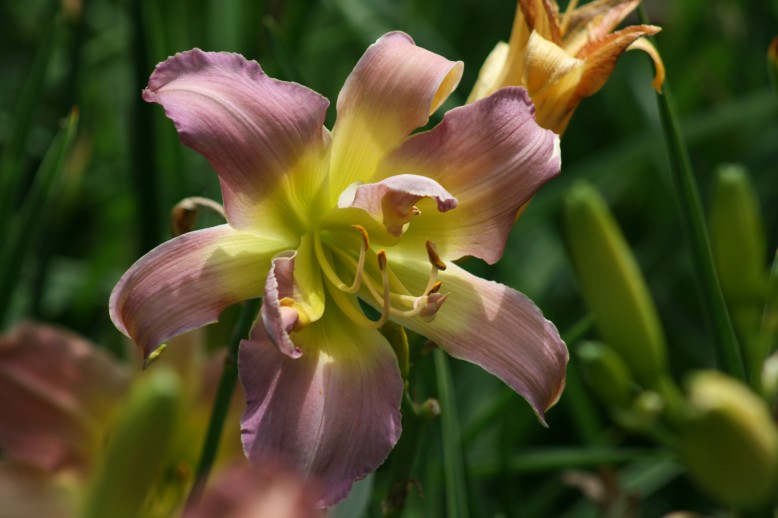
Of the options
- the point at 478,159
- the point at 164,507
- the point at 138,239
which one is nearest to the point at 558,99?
the point at 478,159

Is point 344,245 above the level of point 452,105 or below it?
above

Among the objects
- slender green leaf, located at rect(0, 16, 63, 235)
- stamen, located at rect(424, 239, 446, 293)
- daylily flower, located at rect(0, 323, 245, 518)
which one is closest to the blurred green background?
slender green leaf, located at rect(0, 16, 63, 235)

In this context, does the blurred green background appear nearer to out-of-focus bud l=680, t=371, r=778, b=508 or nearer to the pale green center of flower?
the pale green center of flower

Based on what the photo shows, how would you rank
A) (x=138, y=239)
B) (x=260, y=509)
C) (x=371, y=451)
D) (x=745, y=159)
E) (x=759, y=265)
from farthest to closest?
(x=745, y=159) < (x=138, y=239) < (x=759, y=265) < (x=371, y=451) < (x=260, y=509)

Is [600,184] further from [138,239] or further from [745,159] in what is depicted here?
[138,239]

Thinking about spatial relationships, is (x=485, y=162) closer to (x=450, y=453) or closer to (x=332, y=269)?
(x=332, y=269)

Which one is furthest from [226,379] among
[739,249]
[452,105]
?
[452,105]

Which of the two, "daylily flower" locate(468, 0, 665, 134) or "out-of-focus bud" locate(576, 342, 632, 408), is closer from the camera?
A: "daylily flower" locate(468, 0, 665, 134)
